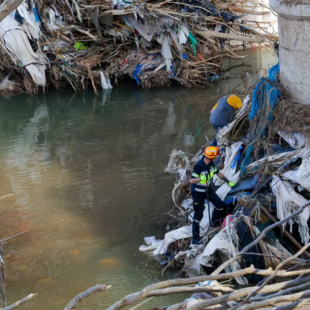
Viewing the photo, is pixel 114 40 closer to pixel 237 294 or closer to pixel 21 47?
pixel 21 47

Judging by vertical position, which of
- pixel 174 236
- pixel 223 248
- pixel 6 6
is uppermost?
pixel 6 6

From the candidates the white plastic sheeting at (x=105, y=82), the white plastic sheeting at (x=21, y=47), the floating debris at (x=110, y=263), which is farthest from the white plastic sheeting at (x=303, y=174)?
the white plastic sheeting at (x=21, y=47)

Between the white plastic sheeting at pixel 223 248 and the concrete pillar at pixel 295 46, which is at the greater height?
the concrete pillar at pixel 295 46

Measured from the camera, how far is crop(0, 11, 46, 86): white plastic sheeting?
15250mm

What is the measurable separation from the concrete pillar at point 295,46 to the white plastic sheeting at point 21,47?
9.56 meters

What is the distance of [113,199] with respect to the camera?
31.0ft

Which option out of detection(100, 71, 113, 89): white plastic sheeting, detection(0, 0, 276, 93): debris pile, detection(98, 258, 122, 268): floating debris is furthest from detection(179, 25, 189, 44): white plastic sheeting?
detection(98, 258, 122, 268): floating debris

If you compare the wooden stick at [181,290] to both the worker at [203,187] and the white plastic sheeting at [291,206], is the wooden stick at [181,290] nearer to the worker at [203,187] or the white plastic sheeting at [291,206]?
the white plastic sheeting at [291,206]

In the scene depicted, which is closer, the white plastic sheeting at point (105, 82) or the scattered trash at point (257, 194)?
the scattered trash at point (257, 194)

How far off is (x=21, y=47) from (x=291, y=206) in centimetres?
1097

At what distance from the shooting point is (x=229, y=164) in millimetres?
7781

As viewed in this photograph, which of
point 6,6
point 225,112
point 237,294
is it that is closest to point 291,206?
point 225,112

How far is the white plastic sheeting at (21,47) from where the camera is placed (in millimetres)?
15250

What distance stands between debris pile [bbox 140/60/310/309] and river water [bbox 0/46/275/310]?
551 millimetres
